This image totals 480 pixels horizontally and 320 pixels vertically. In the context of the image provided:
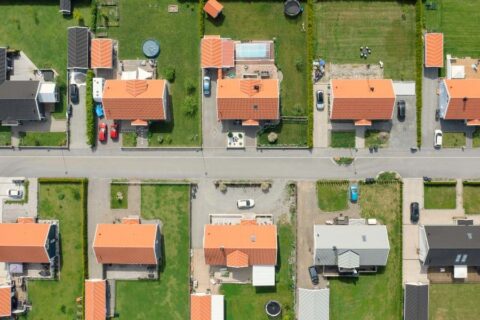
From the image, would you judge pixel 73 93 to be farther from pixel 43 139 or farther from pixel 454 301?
pixel 454 301

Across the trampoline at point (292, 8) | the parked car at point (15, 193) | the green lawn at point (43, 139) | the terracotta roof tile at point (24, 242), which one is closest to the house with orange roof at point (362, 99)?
the trampoline at point (292, 8)

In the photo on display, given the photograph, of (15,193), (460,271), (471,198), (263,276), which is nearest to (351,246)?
(263,276)

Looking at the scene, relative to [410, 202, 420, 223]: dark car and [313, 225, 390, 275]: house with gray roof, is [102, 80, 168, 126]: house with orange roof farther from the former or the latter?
[410, 202, 420, 223]: dark car

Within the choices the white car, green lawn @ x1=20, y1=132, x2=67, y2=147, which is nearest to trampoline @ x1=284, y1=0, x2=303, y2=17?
the white car

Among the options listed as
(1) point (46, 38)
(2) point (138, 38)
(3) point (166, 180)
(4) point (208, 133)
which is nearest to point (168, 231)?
(3) point (166, 180)

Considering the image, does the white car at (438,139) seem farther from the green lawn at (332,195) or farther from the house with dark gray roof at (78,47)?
the house with dark gray roof at (78,47)
